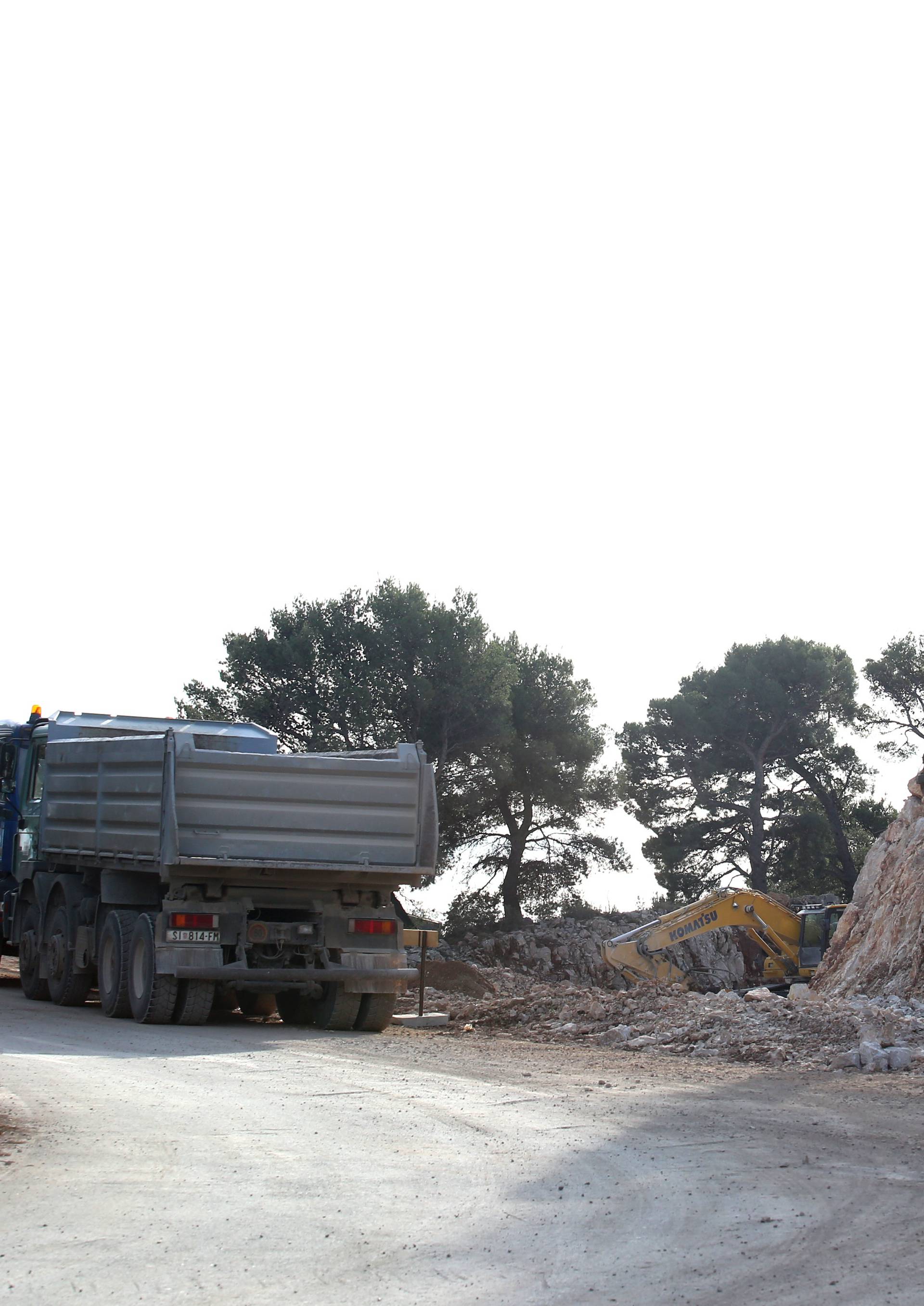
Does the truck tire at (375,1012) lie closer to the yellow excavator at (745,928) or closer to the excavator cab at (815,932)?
the yellow excavator at (745,928)

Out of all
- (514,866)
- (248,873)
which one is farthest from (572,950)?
(248,873)

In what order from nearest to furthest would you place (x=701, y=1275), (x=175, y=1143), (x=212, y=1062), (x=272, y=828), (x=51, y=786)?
(x=701, y=1275)
(x=175, y=1143)
(x=212, y=1062)
(x=272, y=828)
(x=51, y=786)

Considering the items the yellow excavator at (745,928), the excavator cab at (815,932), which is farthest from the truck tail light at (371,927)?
the excavator cab at (815,932)

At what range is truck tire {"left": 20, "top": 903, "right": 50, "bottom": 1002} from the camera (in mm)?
18172

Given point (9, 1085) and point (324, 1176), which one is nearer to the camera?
point (324, 1176)

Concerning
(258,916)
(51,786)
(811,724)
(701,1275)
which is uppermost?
(811,724)

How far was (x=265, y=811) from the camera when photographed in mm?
14930

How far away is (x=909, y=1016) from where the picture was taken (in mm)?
15477

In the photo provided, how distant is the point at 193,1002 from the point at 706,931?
13537mm

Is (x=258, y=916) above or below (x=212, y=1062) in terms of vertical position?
above

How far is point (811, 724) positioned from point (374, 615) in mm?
15189

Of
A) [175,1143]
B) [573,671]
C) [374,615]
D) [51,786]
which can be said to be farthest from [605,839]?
[175,1143]

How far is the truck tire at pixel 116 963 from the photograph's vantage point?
51.2 feet

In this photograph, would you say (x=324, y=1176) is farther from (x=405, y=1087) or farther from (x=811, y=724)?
(x=811, y=724)
